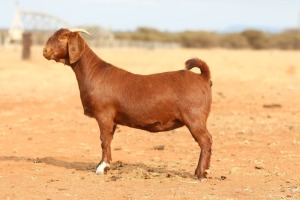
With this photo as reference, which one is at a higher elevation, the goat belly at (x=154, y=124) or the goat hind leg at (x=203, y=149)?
the goat belly at (x=154, y=124)

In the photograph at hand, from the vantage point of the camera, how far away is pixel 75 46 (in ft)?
31.0

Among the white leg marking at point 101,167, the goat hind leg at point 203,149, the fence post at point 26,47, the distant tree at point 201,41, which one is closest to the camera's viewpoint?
the goat hind leg at point 203,149

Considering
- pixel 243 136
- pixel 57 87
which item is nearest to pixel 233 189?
pixel 243 136

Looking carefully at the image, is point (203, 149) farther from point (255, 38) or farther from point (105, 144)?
point (255, 38)

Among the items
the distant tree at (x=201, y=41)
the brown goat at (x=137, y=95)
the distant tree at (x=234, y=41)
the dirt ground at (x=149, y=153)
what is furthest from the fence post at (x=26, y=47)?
the distant tree at (x=234, y=41)

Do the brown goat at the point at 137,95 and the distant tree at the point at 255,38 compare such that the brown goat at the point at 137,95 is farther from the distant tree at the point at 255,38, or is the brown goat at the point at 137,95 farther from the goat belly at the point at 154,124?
the distant tree at the point at 255,38

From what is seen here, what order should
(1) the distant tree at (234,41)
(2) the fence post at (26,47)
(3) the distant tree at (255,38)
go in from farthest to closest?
(3) the distant tree at (255,38) < (1) the distant tree at (234,41) < (2) the fence post at (26,47)

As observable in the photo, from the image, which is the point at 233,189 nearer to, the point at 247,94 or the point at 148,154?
the point at 148,154

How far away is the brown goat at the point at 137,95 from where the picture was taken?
29.5 ft

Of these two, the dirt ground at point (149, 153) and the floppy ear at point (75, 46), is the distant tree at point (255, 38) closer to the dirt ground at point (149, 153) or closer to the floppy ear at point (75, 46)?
the dirt ground at point (149, 153)

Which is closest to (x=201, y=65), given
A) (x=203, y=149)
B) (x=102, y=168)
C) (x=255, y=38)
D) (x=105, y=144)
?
(x=203, y=149)

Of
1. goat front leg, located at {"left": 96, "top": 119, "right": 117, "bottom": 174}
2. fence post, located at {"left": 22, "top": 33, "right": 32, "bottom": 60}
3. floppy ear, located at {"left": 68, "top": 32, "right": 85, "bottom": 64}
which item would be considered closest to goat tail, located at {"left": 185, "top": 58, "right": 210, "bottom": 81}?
goat front leg, located at {"left": 96, "top": 119, "right": 117, "bottom": 174}

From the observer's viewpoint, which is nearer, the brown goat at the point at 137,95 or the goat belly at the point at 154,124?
the brown goat at the point at 137,95

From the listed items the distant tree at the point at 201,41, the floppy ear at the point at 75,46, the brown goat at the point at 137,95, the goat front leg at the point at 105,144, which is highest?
the floppy ear at the point at 75,46
